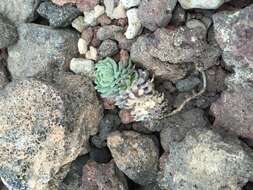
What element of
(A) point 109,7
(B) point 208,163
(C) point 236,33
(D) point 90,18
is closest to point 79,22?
(D) point 90,18

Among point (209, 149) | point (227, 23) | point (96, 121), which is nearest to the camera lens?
point (227, 23)

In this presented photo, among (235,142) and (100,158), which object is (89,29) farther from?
(235,142)

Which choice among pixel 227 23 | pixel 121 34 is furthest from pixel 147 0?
pixel 227 23

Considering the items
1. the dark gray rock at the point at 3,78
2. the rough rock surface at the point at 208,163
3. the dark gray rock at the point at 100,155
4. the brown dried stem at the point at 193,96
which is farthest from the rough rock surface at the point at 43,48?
the rough rock surface at the point at 208,163

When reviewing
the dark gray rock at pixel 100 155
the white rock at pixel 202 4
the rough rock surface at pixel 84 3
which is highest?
the white rock at pixel 202 4

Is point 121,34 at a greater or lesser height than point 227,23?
lesser

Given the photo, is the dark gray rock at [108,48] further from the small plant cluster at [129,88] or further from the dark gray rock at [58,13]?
the dark gray rock at [58,13]

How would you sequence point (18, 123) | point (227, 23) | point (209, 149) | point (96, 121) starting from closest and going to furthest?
1. point (227, 23)
2. point (209, 149)
3. point (18, 123)
4. point (96, 121)
